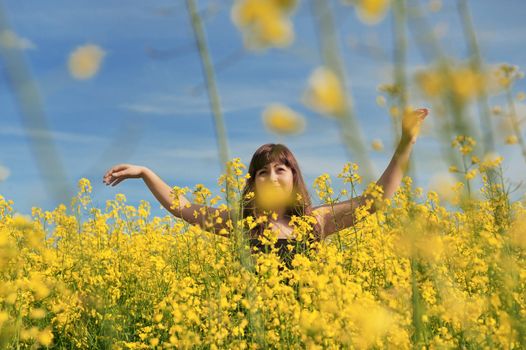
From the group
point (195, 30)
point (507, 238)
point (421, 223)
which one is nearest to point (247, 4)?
point (195, 30)

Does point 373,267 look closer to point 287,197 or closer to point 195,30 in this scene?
point 287,197

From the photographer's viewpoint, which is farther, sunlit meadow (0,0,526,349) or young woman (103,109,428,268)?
young woman (103,109,428,268)

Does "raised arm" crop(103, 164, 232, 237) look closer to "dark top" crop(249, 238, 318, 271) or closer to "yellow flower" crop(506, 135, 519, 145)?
"dark top" crop(249, 238, 318, 271)

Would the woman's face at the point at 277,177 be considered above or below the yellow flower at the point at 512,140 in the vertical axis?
above

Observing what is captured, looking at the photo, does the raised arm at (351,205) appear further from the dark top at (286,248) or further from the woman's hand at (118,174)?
the woman's hand at (118,174)

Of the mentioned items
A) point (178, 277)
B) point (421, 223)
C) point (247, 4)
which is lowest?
point (421, 223)

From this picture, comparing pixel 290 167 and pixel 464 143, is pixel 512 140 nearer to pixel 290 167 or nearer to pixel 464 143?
pixel 464 143

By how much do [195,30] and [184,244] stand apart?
3.73 metres

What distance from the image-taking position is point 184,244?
4973mm

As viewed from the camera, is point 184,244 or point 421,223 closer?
point 421,223

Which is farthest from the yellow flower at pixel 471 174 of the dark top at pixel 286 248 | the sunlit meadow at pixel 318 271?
the dark top at pixel 286 248

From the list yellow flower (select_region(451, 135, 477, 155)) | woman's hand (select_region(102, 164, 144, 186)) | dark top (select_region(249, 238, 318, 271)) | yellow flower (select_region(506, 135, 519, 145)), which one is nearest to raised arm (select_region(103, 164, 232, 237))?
woman's hand (select_region(102, 164, 144, 186))

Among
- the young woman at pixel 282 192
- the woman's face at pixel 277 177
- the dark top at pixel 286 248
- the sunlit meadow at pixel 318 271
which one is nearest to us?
the sunlit meadow at pixel 318 271

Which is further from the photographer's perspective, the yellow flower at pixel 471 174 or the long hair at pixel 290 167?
the long hair at pixel 290 167
